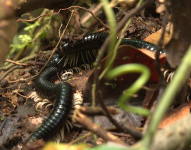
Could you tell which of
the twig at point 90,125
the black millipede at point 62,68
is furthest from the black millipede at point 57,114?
the twig at point 90,125

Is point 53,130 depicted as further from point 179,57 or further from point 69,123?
point 179,57

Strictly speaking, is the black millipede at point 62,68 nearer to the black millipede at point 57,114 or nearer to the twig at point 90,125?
the black millipede at point 57,114

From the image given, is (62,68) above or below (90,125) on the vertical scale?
below

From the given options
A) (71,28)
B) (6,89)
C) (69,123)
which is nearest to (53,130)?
(69,123)

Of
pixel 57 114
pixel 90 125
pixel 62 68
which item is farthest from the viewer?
pixel 62 68

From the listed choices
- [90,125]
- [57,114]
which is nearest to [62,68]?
[57,114]

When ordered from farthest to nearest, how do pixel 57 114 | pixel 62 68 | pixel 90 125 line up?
pixel 62 68 < pixel 57 114 < pixel 90 125

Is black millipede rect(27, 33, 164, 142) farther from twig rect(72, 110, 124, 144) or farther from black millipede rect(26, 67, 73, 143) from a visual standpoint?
twig rect(72, 110, 124, 144)

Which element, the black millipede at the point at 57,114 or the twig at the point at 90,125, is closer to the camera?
the twig at the point at 90,125

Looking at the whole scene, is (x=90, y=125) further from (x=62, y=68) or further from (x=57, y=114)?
(x=62, y=68)
